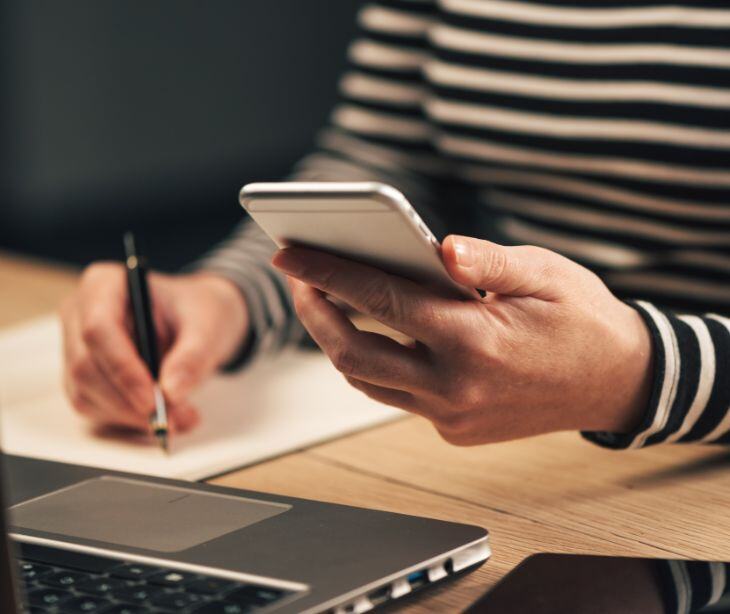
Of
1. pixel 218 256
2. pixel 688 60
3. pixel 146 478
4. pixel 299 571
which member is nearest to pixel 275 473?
pixel 146 478

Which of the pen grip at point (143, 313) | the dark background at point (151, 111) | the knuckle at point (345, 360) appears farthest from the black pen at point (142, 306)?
the dark background at point (151, 111)

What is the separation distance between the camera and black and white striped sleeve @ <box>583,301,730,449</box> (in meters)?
0.56

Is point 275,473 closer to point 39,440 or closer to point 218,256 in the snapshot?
point 39,440

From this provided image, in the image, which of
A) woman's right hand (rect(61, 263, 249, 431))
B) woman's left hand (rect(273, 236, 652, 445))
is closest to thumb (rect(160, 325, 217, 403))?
woman's right hand (rect(61, 263, 249, 431))

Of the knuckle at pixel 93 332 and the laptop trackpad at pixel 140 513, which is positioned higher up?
the knuckle at pixel 93 332

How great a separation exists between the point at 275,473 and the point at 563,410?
7.1 inches

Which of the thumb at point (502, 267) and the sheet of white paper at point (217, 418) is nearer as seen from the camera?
→ the thumb at point (502, 267)

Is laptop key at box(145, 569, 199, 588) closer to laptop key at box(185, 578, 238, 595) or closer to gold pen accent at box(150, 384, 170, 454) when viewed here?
laptop key at box(185, 578, 238, 595)

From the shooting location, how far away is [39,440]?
70 cm

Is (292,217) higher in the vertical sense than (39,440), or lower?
higher

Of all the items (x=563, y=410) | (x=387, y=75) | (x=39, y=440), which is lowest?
(x=39, y=440)

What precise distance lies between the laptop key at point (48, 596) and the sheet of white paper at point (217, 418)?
20 cm

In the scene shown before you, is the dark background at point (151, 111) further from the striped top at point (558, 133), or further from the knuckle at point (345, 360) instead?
the knuckle at point (345, 360)

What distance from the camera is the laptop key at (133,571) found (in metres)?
0.43
